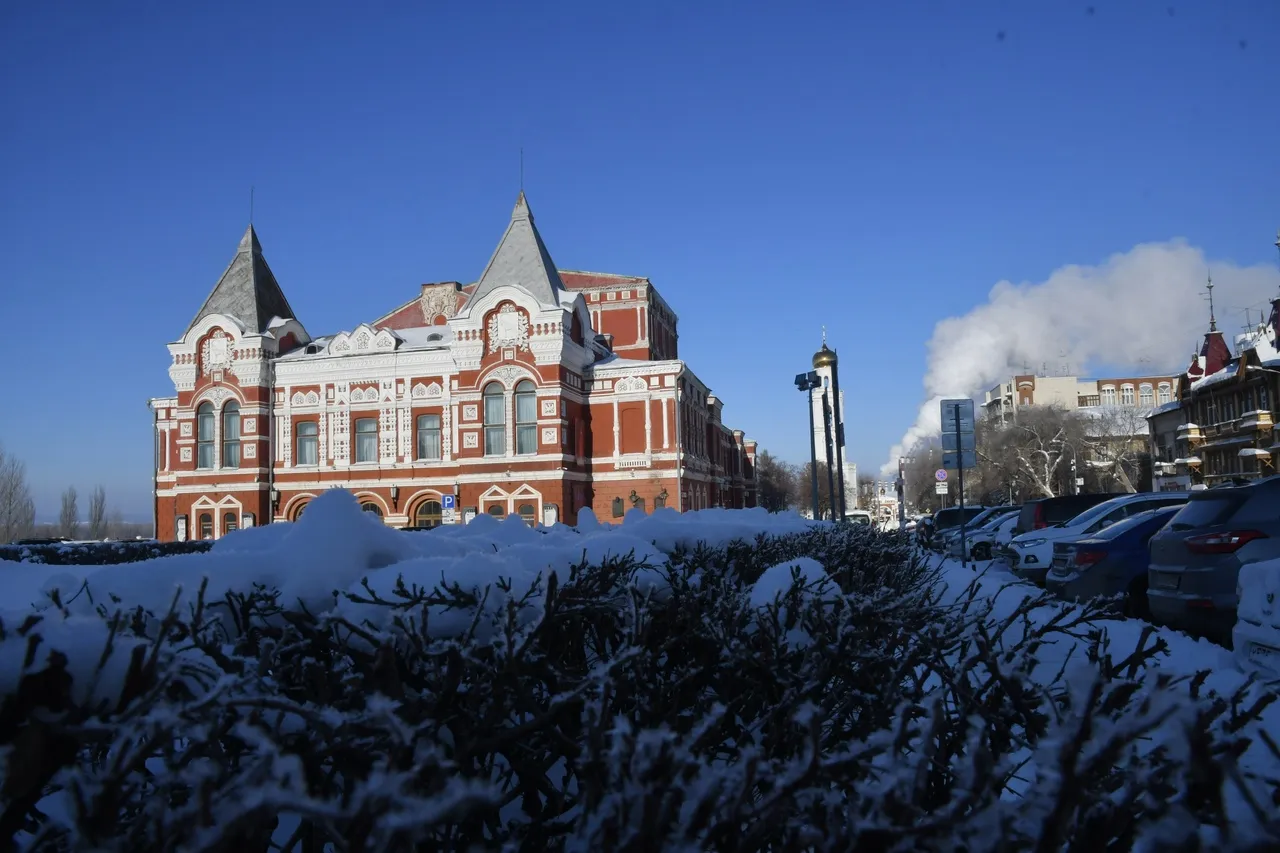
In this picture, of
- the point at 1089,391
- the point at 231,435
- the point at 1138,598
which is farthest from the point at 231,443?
the point at 1089,391

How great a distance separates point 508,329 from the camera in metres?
34.3

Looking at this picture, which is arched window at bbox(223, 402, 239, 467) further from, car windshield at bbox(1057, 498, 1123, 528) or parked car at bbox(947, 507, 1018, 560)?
car windshield at bbox(1057, 498, 1123, 528)

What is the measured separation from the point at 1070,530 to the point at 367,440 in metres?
29.0

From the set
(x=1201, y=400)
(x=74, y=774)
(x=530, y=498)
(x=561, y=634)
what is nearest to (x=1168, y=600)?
(x=561, y=634)

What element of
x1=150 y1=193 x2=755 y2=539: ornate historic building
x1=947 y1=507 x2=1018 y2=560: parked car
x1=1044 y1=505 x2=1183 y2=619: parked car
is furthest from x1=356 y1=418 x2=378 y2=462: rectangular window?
x1=1044 y1=505 x2=1183 y2=619: parked car

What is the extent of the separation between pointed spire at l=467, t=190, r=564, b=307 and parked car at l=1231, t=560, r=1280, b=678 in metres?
29.9

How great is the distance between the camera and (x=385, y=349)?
36906mm

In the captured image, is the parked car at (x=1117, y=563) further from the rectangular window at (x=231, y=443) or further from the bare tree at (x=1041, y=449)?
the bare tree at (x=1041, y=449)

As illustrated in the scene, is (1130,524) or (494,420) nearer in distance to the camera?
(1130,524)

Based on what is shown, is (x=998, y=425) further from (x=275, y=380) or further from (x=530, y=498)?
(x=275, y=380)

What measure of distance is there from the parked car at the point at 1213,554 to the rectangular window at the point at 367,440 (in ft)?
107

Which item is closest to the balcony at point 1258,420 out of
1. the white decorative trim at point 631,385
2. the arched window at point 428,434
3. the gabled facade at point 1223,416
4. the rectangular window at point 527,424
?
the gabled facade at point 1223,416

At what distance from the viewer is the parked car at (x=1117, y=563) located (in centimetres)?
1122

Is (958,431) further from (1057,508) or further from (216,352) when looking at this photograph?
(216,352)
